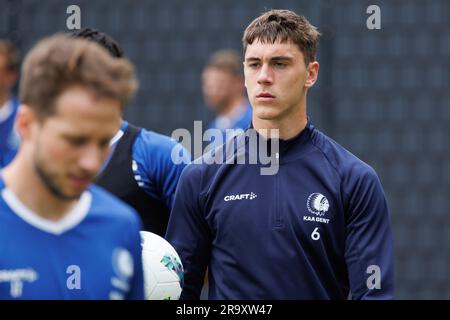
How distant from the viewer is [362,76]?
366 inches

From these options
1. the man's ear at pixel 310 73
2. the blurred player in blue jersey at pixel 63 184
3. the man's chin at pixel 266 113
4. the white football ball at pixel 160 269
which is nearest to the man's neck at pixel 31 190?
the blurred player in blue jersey at pixel 63 184

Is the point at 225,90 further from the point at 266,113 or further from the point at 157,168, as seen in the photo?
the point at 266,113

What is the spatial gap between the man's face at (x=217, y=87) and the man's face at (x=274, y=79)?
472 cm

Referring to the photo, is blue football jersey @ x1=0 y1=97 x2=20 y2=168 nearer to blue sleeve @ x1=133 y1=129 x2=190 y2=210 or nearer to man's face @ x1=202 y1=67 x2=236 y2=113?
man's face @ x1=202 y1=67 x2=236 y2=113

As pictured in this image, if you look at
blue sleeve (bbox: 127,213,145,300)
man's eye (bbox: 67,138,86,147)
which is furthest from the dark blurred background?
man's eye (bbox: 67,138,86,147)

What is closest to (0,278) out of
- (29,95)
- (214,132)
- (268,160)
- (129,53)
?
(29,95)

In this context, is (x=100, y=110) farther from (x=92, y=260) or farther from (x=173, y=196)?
(x=173, y=196)

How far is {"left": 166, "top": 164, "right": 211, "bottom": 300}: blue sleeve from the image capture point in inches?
176

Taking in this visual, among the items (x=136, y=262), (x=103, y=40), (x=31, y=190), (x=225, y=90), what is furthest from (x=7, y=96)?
(x=31, y=190)

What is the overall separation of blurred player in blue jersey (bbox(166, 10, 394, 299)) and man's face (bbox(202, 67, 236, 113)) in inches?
186

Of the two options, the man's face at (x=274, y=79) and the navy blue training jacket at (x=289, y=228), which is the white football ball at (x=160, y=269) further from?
the man's face at (x=274, y=79)

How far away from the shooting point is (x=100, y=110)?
107 inches

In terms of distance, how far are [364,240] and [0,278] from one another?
2.00 meters
